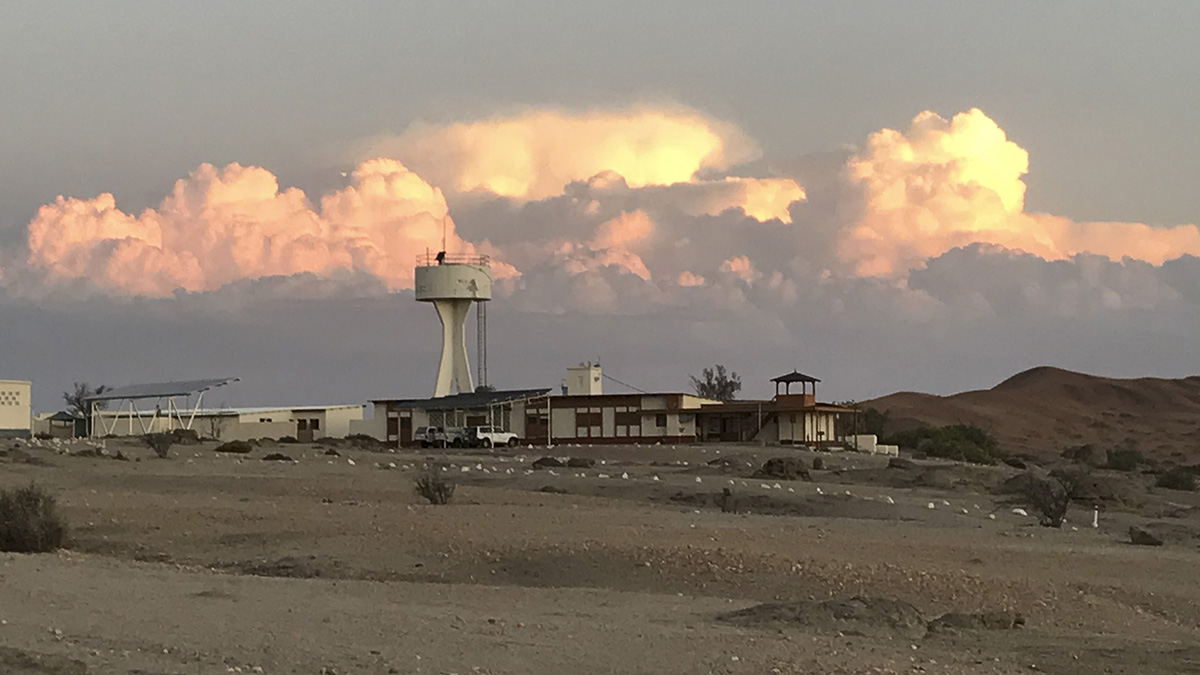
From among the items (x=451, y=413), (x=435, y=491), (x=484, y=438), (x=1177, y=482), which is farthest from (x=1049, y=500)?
(x=451, y=413)

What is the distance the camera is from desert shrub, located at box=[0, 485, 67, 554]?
61.5 ft

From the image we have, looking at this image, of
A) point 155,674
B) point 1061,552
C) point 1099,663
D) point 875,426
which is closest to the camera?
point 155,674

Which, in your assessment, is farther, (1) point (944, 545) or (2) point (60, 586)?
(1) point (944, 545)

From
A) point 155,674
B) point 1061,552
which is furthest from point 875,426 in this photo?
point 155,674

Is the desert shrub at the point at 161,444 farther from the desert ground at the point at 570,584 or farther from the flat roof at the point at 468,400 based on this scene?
the flat roof at the point at 468,400

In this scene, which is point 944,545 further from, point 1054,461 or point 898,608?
point 1054,461

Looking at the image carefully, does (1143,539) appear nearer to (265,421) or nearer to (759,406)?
(759,406)

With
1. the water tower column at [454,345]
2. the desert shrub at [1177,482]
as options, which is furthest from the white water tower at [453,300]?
the desert shrub at [1177,482]

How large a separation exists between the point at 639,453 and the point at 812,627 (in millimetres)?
45760

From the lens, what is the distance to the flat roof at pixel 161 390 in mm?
70188

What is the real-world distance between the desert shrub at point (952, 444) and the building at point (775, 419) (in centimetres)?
469

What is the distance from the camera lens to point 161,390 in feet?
242

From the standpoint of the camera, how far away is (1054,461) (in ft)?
241

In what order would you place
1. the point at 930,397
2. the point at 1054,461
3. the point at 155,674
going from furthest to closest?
the point at 930,397, the point at 1054,461, the point at 155,674
